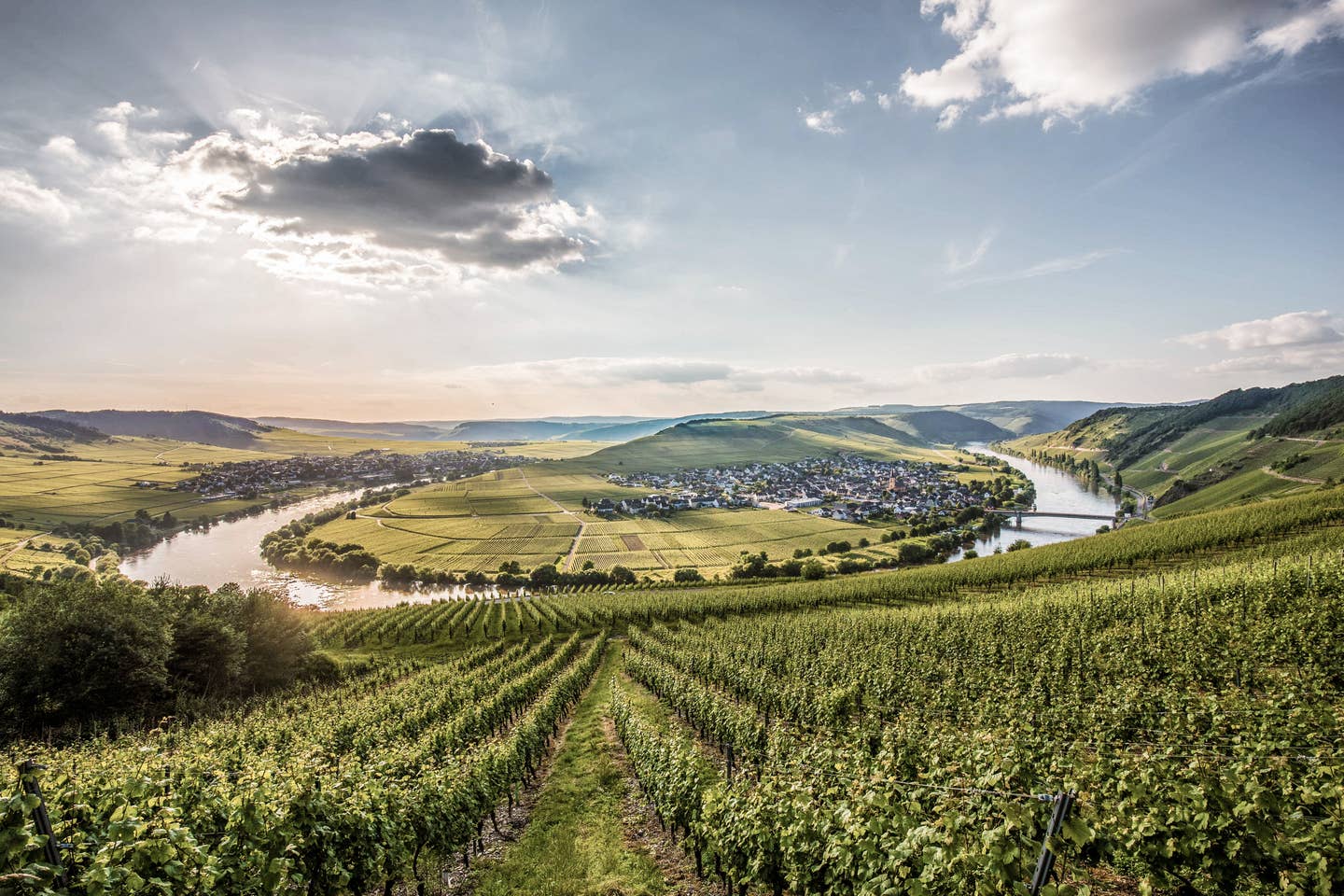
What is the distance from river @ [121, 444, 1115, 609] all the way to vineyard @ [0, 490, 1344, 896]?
224ft

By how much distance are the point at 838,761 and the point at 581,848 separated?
731 cm

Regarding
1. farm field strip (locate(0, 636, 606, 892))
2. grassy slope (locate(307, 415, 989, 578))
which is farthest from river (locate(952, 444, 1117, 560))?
farm field strip (locate(0, 636, 606, 892))

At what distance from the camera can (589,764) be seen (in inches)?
788

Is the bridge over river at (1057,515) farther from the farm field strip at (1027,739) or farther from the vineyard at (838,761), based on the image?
the farm field strip at (1027,739)

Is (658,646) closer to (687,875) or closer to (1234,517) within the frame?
(687,875)

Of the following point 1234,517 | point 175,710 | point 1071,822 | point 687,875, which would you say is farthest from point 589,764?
point 1234,517

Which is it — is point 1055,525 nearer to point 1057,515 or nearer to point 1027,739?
point 1057,515

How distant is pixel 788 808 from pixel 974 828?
9.47ft

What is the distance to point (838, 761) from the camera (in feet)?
36.2

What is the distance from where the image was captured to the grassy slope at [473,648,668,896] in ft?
37.9

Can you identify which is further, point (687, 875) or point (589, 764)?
point (589, 764)

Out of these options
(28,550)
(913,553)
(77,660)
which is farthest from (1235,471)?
(28,550)

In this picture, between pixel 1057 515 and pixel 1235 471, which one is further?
pixel 1057 515

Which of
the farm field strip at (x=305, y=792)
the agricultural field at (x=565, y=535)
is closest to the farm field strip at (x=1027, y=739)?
the farm field strip at (x=305, y=792)
